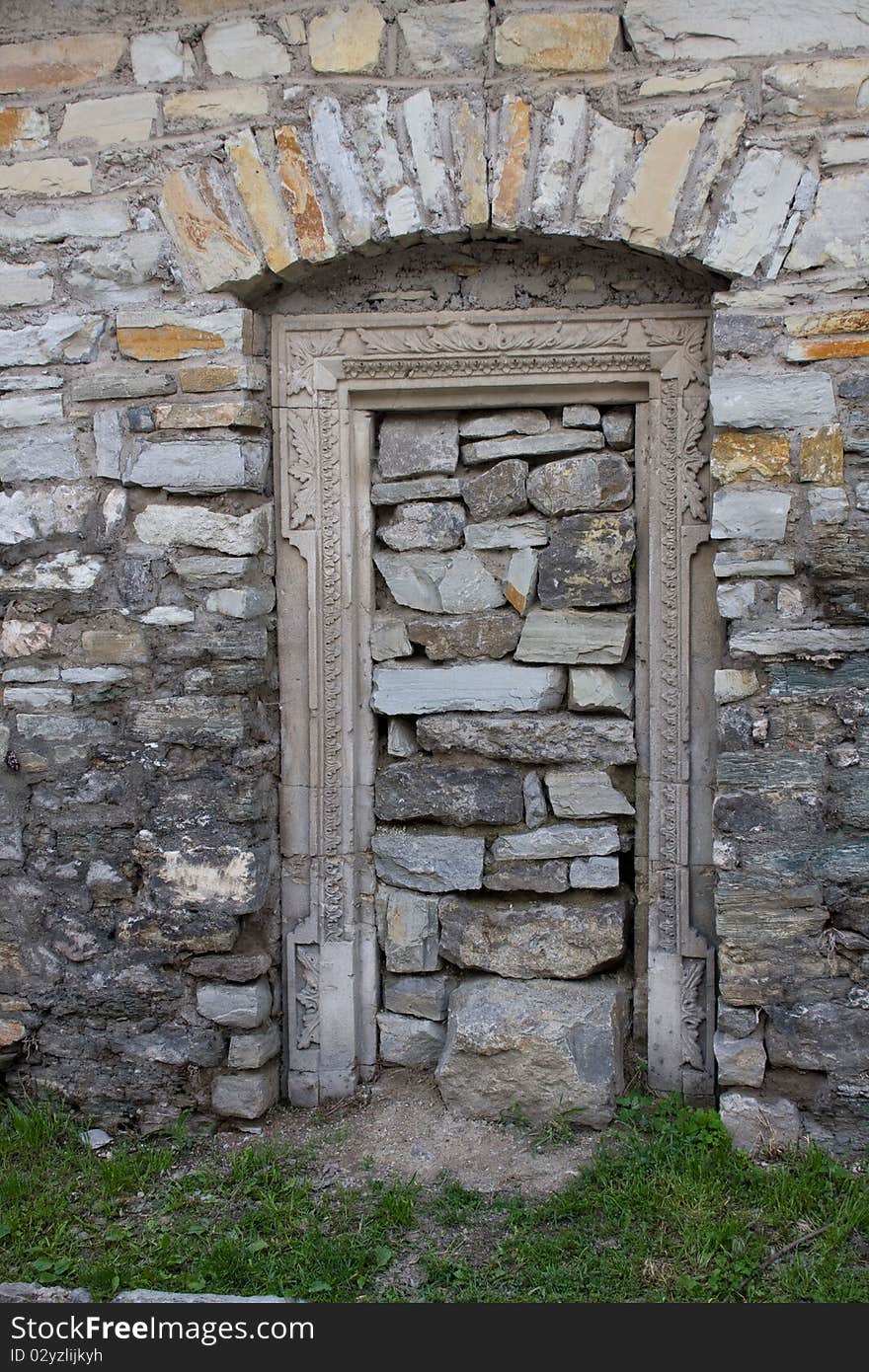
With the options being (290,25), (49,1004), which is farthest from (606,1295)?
(290,25)

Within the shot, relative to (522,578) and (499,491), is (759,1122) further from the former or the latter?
(499,491)

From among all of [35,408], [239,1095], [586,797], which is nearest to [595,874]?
[586,797]

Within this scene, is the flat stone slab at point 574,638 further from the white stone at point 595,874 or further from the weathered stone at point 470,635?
the white stone at point 595,874

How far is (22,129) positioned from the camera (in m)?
3.59

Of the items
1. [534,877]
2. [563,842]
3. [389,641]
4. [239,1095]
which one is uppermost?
[389,641]

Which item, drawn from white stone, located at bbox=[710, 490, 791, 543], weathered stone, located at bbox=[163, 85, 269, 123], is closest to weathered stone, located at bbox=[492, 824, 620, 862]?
white stone, located at bbox=[710, 490, 791, 543]

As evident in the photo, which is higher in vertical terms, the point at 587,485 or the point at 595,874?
the point at 587,485

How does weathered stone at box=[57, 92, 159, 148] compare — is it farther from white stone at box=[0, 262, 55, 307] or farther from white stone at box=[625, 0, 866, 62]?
white stone at box=[625, 0, 866, 62]

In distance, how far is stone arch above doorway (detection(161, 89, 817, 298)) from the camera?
3.25 metres

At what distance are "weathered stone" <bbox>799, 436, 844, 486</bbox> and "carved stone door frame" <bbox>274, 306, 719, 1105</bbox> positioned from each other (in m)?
0.38

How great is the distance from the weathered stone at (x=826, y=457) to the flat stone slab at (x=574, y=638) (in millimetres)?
737

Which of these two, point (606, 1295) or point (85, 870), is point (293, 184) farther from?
point (606, 1295)

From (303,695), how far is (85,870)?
90 centimetres

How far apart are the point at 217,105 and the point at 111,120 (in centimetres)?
35
